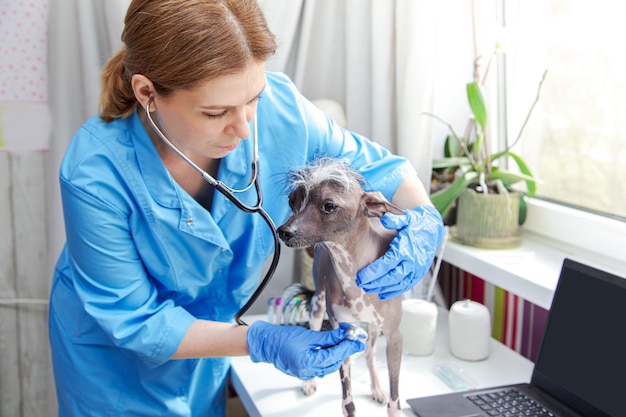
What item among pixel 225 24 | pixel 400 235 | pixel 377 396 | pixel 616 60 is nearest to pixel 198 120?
pixel 225 24

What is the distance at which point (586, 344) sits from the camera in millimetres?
1166

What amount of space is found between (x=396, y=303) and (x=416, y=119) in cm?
75

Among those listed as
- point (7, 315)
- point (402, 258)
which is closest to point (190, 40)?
point (402, 258)

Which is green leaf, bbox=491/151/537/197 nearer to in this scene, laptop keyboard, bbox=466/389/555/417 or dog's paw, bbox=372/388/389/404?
laptop keyboard, bbox=466/389/555/417

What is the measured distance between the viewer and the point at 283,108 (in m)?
1.28

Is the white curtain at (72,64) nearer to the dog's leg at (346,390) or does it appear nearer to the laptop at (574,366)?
the dog's leg at (346,390)

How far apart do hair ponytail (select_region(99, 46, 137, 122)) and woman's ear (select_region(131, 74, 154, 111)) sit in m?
0.13

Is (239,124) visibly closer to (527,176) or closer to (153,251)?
(153,251)

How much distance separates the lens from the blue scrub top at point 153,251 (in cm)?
112

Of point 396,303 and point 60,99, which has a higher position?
point 60,99

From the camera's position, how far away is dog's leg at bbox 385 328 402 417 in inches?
44.4

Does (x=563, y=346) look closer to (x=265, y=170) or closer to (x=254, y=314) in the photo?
(x=265, y=170)

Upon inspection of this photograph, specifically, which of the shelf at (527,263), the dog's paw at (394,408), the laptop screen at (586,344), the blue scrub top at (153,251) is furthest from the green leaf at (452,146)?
the dog's paw at (394,408)

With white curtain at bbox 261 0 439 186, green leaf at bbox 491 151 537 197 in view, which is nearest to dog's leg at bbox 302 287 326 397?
white curtain at bbox 261 0 439 186
